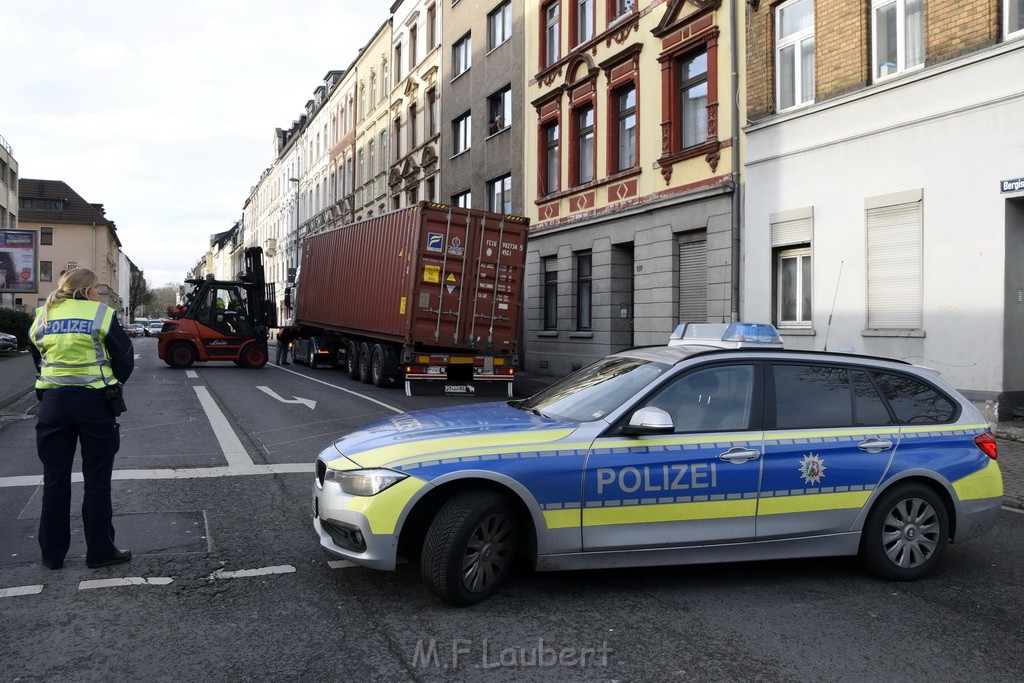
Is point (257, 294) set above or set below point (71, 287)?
above

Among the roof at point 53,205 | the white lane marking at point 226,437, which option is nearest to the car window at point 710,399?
the white lane marking at point 226,437

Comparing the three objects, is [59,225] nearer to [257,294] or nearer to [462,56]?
[462,56]

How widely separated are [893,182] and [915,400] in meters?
8.70

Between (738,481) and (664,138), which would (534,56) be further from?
(738,481)

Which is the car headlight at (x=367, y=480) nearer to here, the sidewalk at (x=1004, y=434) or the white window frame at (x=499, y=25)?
the sidewalk at (x=1004, y=434)

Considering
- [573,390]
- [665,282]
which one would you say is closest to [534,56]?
[665,282]

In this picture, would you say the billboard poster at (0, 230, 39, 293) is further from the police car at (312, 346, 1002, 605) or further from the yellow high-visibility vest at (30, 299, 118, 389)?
the police car at (312, 346, 1002, 605)

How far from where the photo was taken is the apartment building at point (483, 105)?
26.0 metres

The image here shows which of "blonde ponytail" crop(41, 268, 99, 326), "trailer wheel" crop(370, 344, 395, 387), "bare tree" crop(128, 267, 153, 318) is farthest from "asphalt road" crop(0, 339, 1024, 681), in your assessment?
"bare tree" crop(128, 267, 153, 318)

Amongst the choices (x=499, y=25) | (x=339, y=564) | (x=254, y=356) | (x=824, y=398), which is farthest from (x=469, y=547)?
(x=499, y=25)

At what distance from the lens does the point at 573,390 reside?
5617 mm

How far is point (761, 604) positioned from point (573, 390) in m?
1.72

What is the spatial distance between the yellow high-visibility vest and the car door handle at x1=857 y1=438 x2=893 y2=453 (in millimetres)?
4577

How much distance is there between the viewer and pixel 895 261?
13.1m
